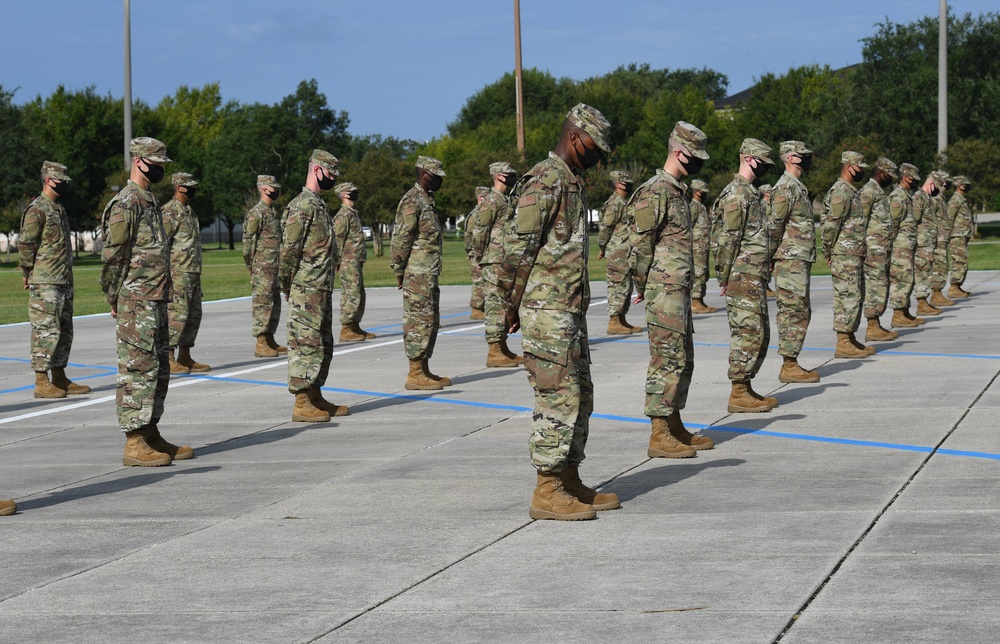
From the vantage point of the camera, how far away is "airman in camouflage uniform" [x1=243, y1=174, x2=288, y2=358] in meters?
17.2

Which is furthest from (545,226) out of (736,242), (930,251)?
(930,251)

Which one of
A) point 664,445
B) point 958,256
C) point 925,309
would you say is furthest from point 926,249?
point 664,445

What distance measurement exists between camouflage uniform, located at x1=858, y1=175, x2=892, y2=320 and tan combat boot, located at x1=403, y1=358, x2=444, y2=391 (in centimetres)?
594

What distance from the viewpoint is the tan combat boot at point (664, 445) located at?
9062 mm

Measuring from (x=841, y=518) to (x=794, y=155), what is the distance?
20.9 feet

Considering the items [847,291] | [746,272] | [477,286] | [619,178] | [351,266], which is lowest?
[477,286]

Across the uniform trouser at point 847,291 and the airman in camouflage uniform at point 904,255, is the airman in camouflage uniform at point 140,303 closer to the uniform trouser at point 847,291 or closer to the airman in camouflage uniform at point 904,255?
the uniform trouser at point 847,291

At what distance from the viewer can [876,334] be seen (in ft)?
54.9

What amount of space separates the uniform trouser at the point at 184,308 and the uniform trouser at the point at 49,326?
164 centimetres

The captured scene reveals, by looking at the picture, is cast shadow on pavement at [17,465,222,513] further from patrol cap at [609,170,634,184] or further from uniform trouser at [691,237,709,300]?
uniform trouser at [691,237,709,300]

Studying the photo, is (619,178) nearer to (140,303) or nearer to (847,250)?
(847,250)

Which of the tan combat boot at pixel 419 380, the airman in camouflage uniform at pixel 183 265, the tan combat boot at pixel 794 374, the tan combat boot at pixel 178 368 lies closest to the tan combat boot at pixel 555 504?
the tan combat boot at pixel 794 374

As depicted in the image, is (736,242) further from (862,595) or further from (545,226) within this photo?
(862,595)

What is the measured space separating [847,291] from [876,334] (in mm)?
2205
